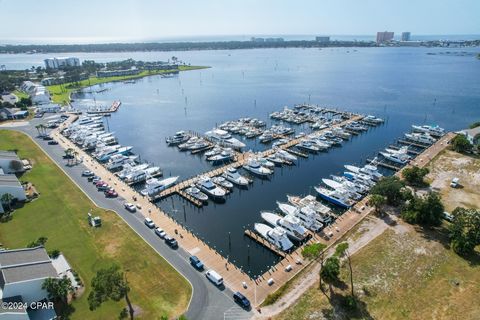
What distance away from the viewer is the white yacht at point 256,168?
8662 cm

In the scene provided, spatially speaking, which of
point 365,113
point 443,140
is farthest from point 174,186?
point 365,113

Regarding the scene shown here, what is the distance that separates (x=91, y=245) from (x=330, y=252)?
42.9 m

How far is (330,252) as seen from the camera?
2112 inches

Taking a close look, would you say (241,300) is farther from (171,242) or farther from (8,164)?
(8,164)

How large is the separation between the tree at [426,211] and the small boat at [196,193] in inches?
1735

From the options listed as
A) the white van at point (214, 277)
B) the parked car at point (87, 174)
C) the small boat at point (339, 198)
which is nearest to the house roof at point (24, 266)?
the white van at point (214, 277)

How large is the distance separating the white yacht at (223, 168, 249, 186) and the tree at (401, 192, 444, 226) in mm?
38935

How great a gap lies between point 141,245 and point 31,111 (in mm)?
131990

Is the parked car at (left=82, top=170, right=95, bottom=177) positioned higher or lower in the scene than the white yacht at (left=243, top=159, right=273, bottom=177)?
higher

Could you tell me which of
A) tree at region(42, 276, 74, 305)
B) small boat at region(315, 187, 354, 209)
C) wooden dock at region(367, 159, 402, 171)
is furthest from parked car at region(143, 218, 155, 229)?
wooden dock at region(367, 159, 402, 171)

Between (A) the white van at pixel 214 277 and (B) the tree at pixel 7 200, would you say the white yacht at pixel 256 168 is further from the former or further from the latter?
(B) the tree at pixel 7 200

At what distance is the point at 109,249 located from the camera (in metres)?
A: 53.7

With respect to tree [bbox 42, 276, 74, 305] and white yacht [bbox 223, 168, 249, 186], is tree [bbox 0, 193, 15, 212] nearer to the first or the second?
tree [bbox 42, 276, 74, 305]

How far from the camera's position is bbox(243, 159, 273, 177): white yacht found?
86.6 meters
